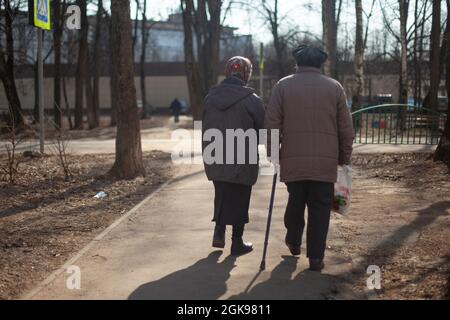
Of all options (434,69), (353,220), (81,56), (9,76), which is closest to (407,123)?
(434,69)

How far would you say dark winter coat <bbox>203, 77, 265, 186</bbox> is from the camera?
5.53 meters

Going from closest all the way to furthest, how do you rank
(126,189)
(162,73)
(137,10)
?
(126,189), (137,10), (162,73)

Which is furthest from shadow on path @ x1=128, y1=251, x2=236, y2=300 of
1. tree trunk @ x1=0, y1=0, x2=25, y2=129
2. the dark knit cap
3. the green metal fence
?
tree trunk @ x1=0, y1=0, x2=25, y2=129

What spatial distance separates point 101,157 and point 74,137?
28.8ft

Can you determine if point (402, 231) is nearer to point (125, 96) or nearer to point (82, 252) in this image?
point (82, 252)

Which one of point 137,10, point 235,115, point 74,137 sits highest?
point 137,10

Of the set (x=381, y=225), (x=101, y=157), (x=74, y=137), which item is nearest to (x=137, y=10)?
(x=74, y=137)

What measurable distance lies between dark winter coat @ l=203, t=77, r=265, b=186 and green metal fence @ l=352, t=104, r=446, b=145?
415 inches

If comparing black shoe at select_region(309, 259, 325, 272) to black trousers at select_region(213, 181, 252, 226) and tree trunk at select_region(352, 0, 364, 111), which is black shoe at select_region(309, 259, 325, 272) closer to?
black trousers at select_region(213, 181, 252, 226)

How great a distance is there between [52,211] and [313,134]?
4.59 metres

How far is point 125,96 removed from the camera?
10.4 metres

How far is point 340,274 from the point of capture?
16.6ft

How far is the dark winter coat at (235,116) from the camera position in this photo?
18.1 feet
